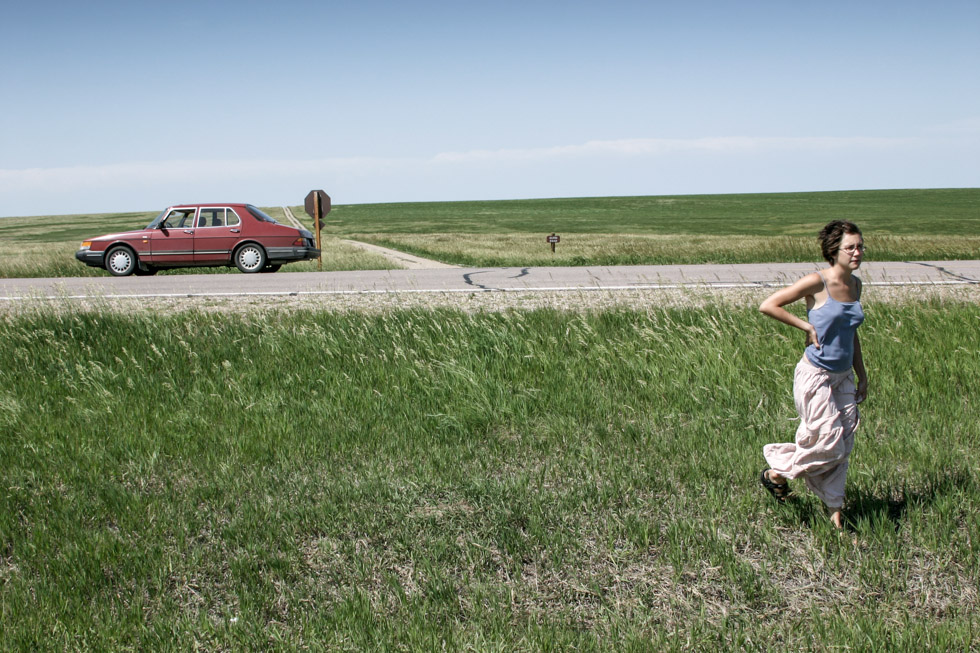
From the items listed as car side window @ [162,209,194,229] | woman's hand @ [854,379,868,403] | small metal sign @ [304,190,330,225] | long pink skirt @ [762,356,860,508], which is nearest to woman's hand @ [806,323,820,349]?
long pink skirt @ [762,356,860,508]

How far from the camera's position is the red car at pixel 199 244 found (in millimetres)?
16453

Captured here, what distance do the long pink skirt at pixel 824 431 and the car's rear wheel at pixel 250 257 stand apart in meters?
15.2

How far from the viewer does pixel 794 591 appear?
281 centimetres

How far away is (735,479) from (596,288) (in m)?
7.79

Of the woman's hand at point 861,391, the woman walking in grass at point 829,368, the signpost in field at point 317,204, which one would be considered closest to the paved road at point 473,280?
the signpost in field at point 317,204

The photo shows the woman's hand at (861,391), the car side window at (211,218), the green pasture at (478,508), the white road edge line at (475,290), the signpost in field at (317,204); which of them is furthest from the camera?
the signpost in field at (317,204)

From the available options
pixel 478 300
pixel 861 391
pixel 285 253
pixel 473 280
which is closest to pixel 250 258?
pixel 285 253

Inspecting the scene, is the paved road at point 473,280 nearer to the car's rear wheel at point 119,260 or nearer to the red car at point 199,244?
the red car at point 199,244

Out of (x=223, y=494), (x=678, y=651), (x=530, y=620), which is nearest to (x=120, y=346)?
(x=223, y=494)

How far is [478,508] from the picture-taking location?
3475 millimetres

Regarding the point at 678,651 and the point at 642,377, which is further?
the point at 642,377

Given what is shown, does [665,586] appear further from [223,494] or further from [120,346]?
[120,346]

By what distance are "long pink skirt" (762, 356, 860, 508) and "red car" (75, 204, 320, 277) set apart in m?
15.0

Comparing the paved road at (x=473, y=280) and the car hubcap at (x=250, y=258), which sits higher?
the car hubcap at (x=250, y=258)
